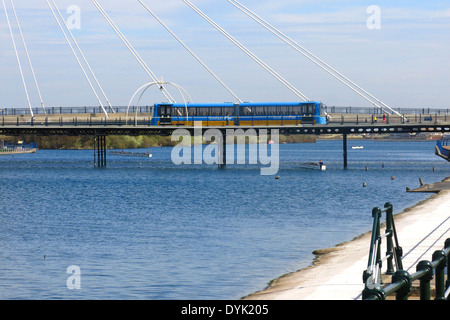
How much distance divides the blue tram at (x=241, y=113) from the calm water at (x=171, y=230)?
43.2 ft

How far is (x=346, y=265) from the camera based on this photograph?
86.7 ft

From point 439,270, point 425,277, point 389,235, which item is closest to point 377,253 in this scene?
point 389,235

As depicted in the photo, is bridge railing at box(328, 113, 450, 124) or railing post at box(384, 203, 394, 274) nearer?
railing post at box(384, 203, 394, 274)

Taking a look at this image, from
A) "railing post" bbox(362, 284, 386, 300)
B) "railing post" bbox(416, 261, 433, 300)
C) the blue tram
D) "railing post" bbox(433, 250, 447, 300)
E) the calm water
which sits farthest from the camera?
the blue tram

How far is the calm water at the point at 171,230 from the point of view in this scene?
26.6 metres

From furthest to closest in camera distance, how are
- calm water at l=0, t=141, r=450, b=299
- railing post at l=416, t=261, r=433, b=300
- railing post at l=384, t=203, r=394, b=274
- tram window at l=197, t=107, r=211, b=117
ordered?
tram window at l=197, t=107, r=211, b=117 → calm water at l=0, t=141, r=450, b=299 → railing post at l=384, t=203, r=394, b=274 → railing post at l=416, t=261, r=433, b=300

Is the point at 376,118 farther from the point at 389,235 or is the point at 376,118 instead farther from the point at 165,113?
the point at 389,235

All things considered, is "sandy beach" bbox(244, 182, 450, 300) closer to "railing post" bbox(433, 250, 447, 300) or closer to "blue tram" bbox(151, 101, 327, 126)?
"railing post" bbox(433, 250, 447, 300)

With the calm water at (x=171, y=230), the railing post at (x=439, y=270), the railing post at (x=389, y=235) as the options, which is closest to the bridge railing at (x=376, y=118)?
the calm water at (x=171, y=230)

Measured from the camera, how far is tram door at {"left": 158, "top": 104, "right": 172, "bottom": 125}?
105375 mm

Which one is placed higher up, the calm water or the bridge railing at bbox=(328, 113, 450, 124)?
the bridge railing at bbox=(328, 113, 450, 124)

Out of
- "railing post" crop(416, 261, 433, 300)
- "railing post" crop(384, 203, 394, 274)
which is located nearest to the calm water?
"railing post" crop(384, 203, 394, 274)

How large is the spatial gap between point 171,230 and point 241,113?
62593 millimetres
